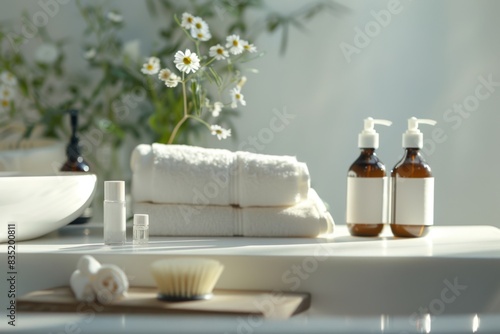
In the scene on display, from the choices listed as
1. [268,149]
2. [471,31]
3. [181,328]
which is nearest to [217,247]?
[181,328]

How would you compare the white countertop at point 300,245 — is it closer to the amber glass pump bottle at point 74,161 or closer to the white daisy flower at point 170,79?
the amber glass pump bottle at point 74,161

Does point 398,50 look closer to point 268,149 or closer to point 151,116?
point 268,149

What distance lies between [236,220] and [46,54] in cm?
85

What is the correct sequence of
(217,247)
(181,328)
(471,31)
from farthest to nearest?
(471,31) → (217,247) → (181,328)

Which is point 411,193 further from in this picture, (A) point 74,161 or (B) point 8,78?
(B) point 8,78

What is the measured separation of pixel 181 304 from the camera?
1067mm

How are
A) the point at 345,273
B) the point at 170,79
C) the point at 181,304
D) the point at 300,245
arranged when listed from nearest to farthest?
the point at 181,304
the point at 345,273
the point at 300,245
the point at 170,79

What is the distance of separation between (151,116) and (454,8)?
84 centimetres

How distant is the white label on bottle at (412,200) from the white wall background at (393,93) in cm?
52

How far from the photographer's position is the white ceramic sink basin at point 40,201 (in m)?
1.28

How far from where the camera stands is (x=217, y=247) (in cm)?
128

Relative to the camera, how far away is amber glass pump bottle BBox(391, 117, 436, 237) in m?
1.40

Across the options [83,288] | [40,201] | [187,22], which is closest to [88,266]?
[83,288]

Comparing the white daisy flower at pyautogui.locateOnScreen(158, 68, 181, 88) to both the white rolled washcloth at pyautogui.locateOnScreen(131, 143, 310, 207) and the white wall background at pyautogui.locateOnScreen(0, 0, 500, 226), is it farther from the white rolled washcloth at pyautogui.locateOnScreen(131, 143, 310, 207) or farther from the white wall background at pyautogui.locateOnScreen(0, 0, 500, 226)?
the white wall background at pyautogui.locateOnScreen(0, 0, 500, 226)
